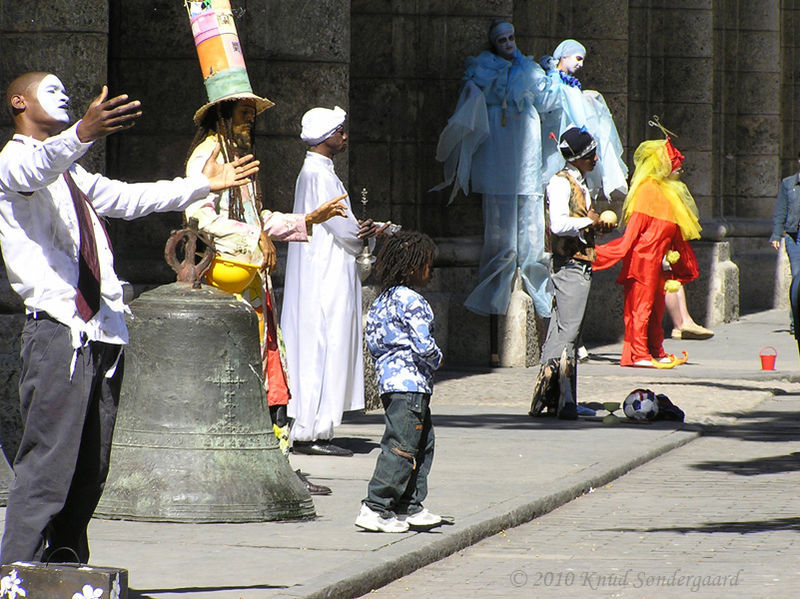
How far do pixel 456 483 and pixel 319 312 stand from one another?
1344 millimetres

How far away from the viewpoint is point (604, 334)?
18719 millimetres

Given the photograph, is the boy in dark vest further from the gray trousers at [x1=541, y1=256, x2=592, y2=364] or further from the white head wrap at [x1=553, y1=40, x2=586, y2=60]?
the white head wrap at [x1=553, y1=40, x2=586, y2=60]

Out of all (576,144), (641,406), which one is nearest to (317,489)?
(641,406)

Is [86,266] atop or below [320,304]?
atop

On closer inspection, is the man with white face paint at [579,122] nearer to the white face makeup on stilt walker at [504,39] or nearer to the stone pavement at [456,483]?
the white face makeup on stilt walker at [504,39]

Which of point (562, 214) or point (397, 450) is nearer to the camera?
point (397, 450)

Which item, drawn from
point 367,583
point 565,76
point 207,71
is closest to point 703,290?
point 565,76

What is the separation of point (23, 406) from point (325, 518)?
242 cm

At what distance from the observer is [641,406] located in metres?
11.6

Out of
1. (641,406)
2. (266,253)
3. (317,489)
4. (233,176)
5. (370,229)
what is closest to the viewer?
(233,176)

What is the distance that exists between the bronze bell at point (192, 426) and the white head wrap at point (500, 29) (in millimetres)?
8214

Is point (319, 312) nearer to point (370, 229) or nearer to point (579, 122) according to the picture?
point (370, 229)

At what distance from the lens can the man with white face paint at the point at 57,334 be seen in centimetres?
534

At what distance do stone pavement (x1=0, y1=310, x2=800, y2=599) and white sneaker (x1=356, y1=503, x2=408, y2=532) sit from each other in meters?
0.04
